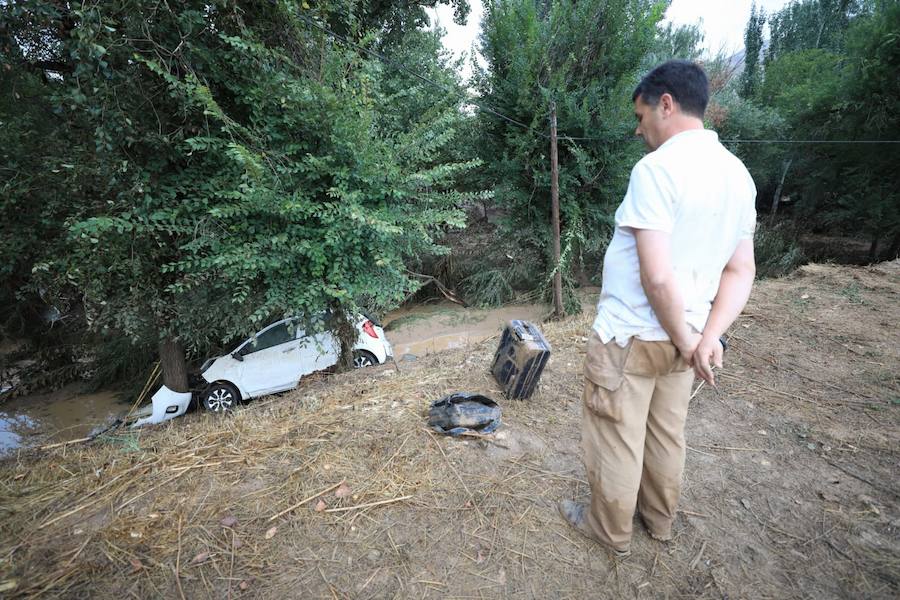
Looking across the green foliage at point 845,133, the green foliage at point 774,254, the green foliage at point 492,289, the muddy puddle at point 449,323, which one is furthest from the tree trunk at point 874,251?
the green foliage at point 492,289

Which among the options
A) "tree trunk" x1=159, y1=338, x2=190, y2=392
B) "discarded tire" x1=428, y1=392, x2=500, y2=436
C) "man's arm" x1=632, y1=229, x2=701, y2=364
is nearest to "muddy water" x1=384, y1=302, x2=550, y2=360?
"tree trunk" x1=159, y1=338, x2=190, y2=392

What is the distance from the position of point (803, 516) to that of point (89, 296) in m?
6.45

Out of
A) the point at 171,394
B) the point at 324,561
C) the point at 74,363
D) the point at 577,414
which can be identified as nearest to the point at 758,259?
the point at 577,414

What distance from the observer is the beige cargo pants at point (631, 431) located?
5.43 feet

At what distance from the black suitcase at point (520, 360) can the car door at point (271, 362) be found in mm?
4294

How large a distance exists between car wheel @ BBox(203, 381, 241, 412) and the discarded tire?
5.00 metres

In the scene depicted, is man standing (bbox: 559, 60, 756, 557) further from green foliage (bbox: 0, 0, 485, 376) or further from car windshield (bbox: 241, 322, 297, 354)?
car windshield (bbox: 241, 322, 297, 354)

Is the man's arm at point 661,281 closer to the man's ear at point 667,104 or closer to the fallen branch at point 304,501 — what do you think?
the man's ear at point 667,104

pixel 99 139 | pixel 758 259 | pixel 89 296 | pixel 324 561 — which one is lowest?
pixel 758 259

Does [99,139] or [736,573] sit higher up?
[99,139]

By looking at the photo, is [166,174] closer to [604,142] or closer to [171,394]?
[171,394]

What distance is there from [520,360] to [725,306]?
6.21ft

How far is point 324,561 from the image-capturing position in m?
2.01

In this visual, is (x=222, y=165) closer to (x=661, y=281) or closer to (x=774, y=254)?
(x=661, y=281)
